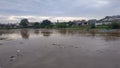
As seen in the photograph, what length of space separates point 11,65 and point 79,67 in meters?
4.92

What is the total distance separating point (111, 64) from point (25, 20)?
102 meters

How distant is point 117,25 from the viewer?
58.5m

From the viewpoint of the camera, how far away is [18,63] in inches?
478

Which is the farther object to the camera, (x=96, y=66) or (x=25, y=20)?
(x=25, y=20)

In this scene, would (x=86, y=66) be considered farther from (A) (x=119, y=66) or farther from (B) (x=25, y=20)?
(B) (x=25, y=20)

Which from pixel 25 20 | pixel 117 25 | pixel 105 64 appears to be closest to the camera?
pixel 105 64

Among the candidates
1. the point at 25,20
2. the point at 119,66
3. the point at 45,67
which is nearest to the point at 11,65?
→ the point at 45,67

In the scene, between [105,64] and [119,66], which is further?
[105,64]

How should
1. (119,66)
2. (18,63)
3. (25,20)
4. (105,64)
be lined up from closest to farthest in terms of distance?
(119,66) < (105,64) < (18,63) < (25,20)

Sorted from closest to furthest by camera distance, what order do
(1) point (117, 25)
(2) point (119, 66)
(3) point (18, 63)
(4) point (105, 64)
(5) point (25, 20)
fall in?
(2) point (119, 66) < (4) point (105, 64) < (3) point (18, 63) < (1) point (117, 25) < (5) point (25, 20)

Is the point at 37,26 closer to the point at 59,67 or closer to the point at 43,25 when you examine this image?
the point at 43,25

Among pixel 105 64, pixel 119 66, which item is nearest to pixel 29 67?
pixel 105 64

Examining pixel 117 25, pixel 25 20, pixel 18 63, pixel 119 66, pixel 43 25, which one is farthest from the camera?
pixel 25 20

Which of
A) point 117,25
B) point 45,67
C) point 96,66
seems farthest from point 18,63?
point 117,25
